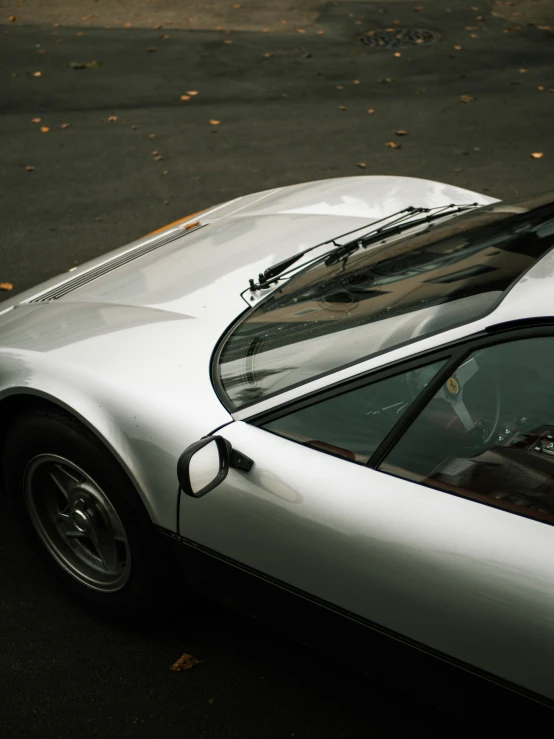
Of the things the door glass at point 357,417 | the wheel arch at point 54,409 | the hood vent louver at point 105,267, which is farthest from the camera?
the hood vent louver at point 105,267

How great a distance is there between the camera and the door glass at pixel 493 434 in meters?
1.98

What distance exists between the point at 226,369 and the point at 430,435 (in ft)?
2.35

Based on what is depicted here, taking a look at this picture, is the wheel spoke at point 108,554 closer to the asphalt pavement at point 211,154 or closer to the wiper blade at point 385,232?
the asphalt pavement at point 211,154

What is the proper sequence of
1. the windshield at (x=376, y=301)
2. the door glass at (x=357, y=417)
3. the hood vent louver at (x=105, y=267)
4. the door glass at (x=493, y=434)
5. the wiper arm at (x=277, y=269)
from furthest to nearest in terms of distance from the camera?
Answer: the hood vent louver at (x=105, y=267) → the wiper arm at (x=277, y=269) → the windshield at (x=376, y=301) → the door glass at (x=357, y=417) → the door glass at (x=493, y=434)

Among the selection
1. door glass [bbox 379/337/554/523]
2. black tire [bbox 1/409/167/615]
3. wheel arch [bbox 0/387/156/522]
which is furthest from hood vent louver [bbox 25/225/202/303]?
door glass [bbox 379/337/554/523]

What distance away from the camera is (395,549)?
2023 mm

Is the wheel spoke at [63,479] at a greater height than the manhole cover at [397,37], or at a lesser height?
lesser

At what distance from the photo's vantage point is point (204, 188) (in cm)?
651

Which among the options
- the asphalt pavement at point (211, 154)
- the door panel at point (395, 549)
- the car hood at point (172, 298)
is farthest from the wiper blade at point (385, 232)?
the asphalt pavement at point (211, 154)

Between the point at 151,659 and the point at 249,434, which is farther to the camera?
the point at 151,659

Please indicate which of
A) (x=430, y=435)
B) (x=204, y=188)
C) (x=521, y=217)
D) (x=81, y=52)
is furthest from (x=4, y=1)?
(x=430, y=435)

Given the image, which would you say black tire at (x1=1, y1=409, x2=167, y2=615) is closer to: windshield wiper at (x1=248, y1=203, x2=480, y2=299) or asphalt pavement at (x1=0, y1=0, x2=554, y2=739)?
asphalt pavement at (x1=0, y1=0, x2=554, y2=739)

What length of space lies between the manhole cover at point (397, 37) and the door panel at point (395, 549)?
29.4 feet

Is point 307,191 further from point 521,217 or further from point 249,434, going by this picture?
point 249,434
